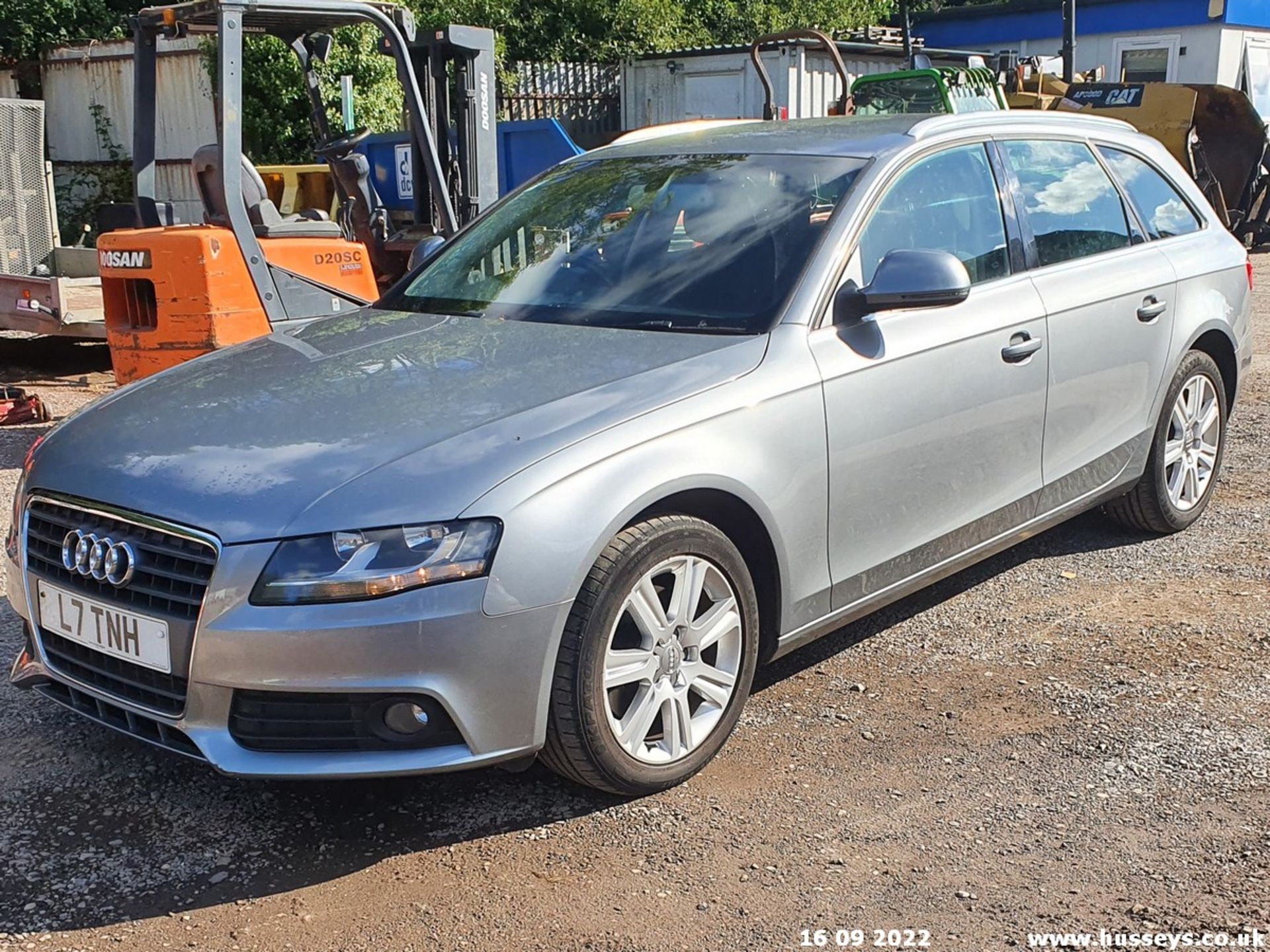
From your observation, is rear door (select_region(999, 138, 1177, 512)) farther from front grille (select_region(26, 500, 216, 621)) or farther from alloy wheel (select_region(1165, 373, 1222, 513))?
front grille (select_region(26, 500, 216, 621))

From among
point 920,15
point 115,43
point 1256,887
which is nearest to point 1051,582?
point 1256,887

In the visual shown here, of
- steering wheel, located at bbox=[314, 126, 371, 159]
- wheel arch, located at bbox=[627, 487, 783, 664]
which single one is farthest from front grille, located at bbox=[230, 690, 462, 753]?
steering wheel, located at bbox=[314, 126, 371, 159]

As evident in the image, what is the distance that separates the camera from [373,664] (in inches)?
115

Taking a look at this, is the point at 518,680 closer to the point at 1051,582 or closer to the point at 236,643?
the point at 236,643

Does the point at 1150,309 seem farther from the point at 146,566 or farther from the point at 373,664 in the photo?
A: the point at 146,566

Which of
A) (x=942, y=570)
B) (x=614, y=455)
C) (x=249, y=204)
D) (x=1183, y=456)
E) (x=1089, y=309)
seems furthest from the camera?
(x=249, y=204)

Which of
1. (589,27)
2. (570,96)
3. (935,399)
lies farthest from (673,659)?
(589,27)

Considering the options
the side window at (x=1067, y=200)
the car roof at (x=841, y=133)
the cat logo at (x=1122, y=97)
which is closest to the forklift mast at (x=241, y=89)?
the car roof at (x=841, y=133)

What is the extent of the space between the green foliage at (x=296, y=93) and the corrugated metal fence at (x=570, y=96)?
4153 millimetres

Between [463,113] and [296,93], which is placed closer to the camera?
[463,113]

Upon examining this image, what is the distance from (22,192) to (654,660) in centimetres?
1029

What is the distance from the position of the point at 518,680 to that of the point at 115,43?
18695 millimetres

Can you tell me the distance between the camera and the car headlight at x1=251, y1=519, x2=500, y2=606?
2.93 meters

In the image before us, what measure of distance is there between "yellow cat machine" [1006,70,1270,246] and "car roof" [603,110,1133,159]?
41.2 feet
